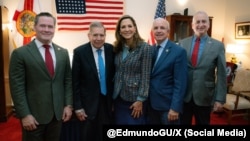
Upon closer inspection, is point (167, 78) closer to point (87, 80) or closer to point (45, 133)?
point (87, 80)

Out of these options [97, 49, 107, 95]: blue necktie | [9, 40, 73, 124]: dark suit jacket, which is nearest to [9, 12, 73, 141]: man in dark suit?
[9, 40, 73, 124]: dark suit jacket

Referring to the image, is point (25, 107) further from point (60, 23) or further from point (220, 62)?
point (60, 23)

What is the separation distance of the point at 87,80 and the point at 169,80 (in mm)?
725

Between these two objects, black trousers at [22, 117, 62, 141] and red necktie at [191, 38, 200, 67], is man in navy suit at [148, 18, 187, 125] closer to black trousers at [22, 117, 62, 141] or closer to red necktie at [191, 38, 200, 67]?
red necktie at [191, 38, 200, 67]

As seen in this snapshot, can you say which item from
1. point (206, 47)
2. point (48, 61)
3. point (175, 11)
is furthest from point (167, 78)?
point (175, 11)

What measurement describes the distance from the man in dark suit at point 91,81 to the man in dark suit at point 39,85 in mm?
147

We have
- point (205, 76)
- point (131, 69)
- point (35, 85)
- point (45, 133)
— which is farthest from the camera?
point (205, 76)

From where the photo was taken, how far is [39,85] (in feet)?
6.01

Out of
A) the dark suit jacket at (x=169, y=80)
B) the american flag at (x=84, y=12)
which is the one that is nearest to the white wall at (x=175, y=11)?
the american flag at (x=84, y=12)

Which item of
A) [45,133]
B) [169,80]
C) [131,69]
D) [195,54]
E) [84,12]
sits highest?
[84,12]

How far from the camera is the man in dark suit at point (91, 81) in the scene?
82.2 inches

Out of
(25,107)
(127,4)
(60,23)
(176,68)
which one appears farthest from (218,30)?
(25,107)

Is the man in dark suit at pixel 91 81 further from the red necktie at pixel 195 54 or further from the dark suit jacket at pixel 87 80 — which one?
the red necktie at pixel 195 54

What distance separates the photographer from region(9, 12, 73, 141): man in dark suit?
5.86ft
